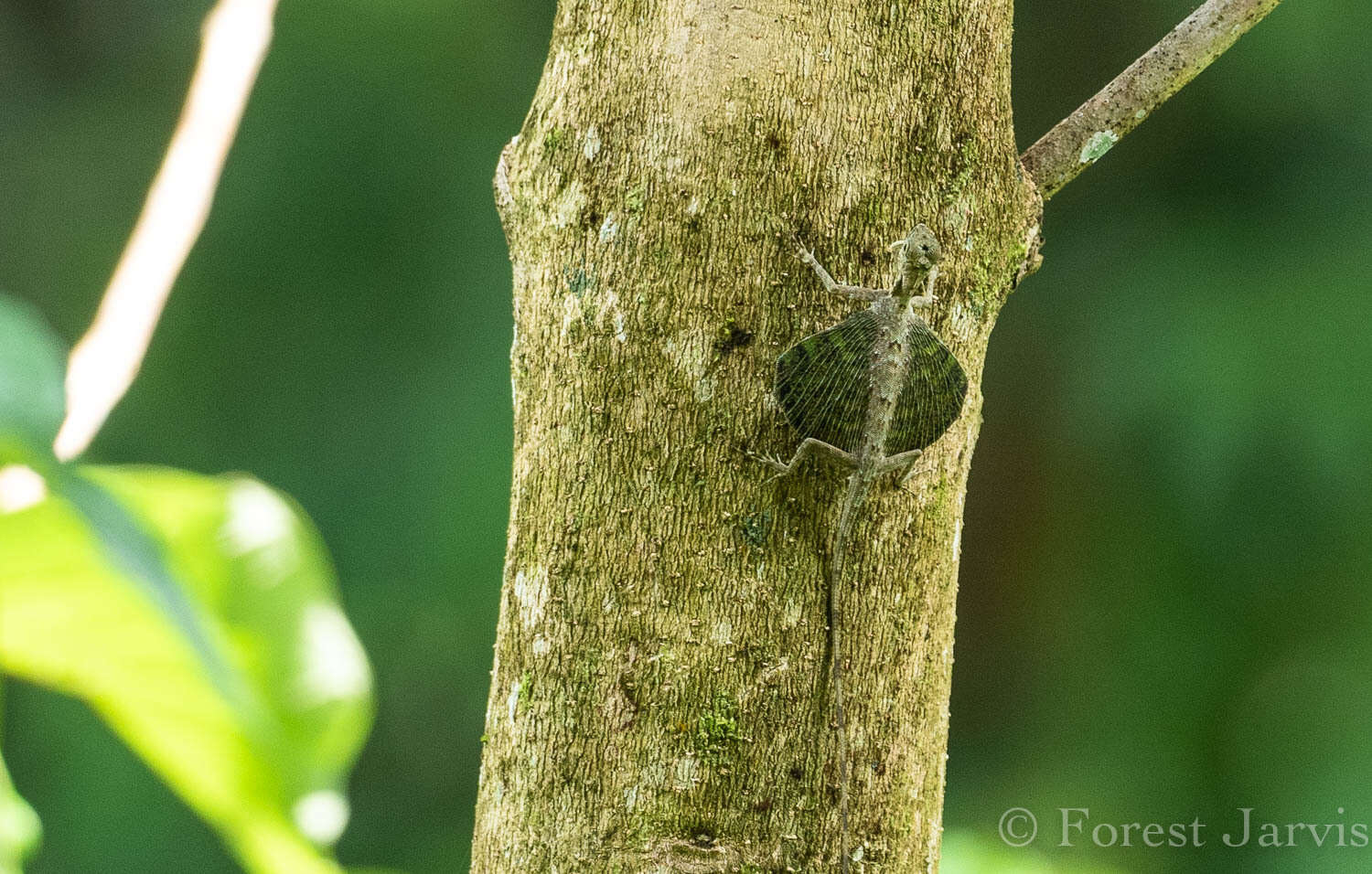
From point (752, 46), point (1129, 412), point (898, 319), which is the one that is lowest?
point (898, 319)

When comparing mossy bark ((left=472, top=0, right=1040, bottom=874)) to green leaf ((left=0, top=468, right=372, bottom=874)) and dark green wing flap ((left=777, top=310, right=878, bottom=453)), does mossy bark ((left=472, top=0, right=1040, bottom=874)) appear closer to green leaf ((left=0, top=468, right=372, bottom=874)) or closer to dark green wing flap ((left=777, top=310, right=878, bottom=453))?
dark green wing flap ((left=777, top=310, right=878, bottom=453))

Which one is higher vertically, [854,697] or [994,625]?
[994,625]

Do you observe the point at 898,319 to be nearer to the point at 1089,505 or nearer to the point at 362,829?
the point at 1089,505

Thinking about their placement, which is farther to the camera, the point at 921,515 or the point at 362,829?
the point at 362,829

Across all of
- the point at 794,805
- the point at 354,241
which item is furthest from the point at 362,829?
the point at 794,805

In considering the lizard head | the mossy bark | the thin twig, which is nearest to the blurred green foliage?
→ the thin twig

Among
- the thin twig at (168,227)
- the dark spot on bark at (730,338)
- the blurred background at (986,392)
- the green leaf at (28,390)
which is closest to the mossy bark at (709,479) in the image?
the dark spot on bark at (730,338)

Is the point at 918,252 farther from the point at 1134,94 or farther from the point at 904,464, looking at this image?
the point at 1134,94

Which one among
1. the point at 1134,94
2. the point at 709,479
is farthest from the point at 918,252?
the point at 1134,94
